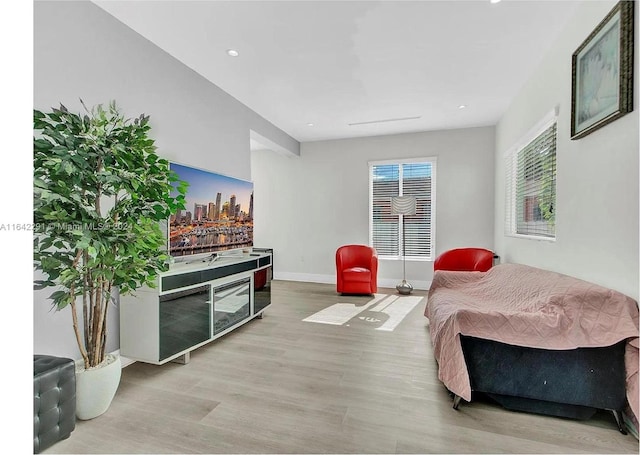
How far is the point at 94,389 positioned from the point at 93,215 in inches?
41.4

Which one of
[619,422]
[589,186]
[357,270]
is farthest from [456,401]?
A: [357,270]

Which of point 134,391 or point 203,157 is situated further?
point 203,157

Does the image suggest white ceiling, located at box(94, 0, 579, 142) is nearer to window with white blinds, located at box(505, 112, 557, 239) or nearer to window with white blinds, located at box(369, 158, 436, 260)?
window with white blinds, located at box(505, 112, 557, 239)

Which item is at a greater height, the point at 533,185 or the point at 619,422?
the point at 533,185

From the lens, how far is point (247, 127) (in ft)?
14.0

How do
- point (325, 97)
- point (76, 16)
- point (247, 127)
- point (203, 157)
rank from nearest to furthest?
Answer: point (76, 16) → point (203, 157) → point (325, 97) → point (247, 127)

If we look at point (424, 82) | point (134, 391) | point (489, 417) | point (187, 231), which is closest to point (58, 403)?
point (134, 391)

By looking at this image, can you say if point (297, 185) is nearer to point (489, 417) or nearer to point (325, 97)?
point (325, 97)

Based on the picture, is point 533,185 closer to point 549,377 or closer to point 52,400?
point 549,377

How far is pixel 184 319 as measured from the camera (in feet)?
8.44

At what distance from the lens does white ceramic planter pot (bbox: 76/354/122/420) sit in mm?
1788

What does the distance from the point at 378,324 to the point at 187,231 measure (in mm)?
2360

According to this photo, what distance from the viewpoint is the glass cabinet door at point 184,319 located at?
240cm
